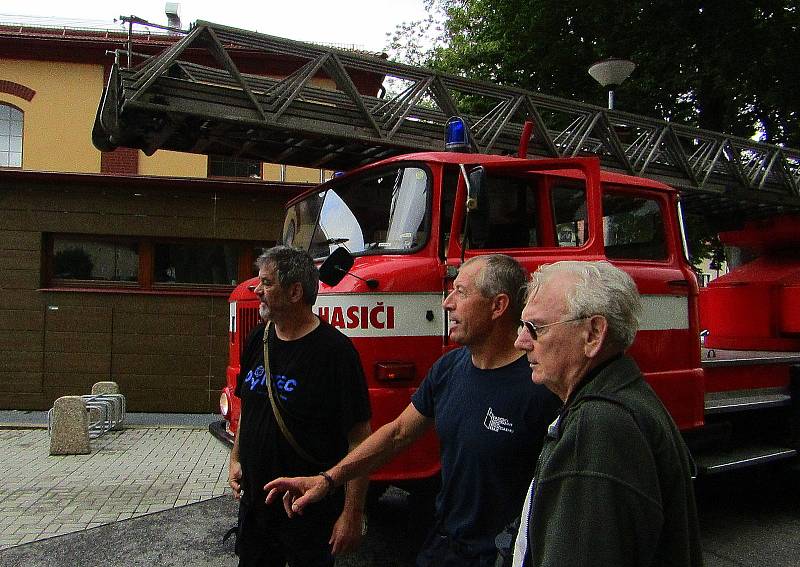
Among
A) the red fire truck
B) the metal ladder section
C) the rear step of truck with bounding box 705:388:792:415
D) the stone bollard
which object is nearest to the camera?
the red fire truck

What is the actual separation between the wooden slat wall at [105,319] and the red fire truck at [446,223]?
600 centimetres

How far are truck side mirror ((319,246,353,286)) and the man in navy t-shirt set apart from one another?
142cm

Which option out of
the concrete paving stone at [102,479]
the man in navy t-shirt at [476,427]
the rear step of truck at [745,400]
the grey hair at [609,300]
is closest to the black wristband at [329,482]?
the man in navy t-shirt at [476,427]

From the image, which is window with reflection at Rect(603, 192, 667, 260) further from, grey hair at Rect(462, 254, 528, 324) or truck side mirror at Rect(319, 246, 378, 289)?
grey hair at Rect(462, 254, 528, 324)

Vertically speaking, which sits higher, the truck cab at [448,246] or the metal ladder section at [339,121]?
the metal ladder section at [339,121]

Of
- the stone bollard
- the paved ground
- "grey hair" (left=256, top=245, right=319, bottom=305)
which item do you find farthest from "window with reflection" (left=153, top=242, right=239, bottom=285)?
"grey hair" (left=256, top=245, right=319, bottom=305)

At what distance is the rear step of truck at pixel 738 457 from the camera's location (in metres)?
4.73

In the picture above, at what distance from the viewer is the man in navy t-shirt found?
2.22 meters

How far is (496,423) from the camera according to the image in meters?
2.23

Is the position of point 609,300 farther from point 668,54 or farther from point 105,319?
point 668,54

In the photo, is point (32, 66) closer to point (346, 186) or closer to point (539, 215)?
point (346, 186)

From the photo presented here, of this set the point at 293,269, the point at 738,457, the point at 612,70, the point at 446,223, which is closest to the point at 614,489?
the point at 293,269

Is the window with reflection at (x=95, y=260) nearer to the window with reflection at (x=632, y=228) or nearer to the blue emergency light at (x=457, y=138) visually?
the blue emergency light at (x=457, y=138)

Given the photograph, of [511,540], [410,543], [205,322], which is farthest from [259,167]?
[511,540]
